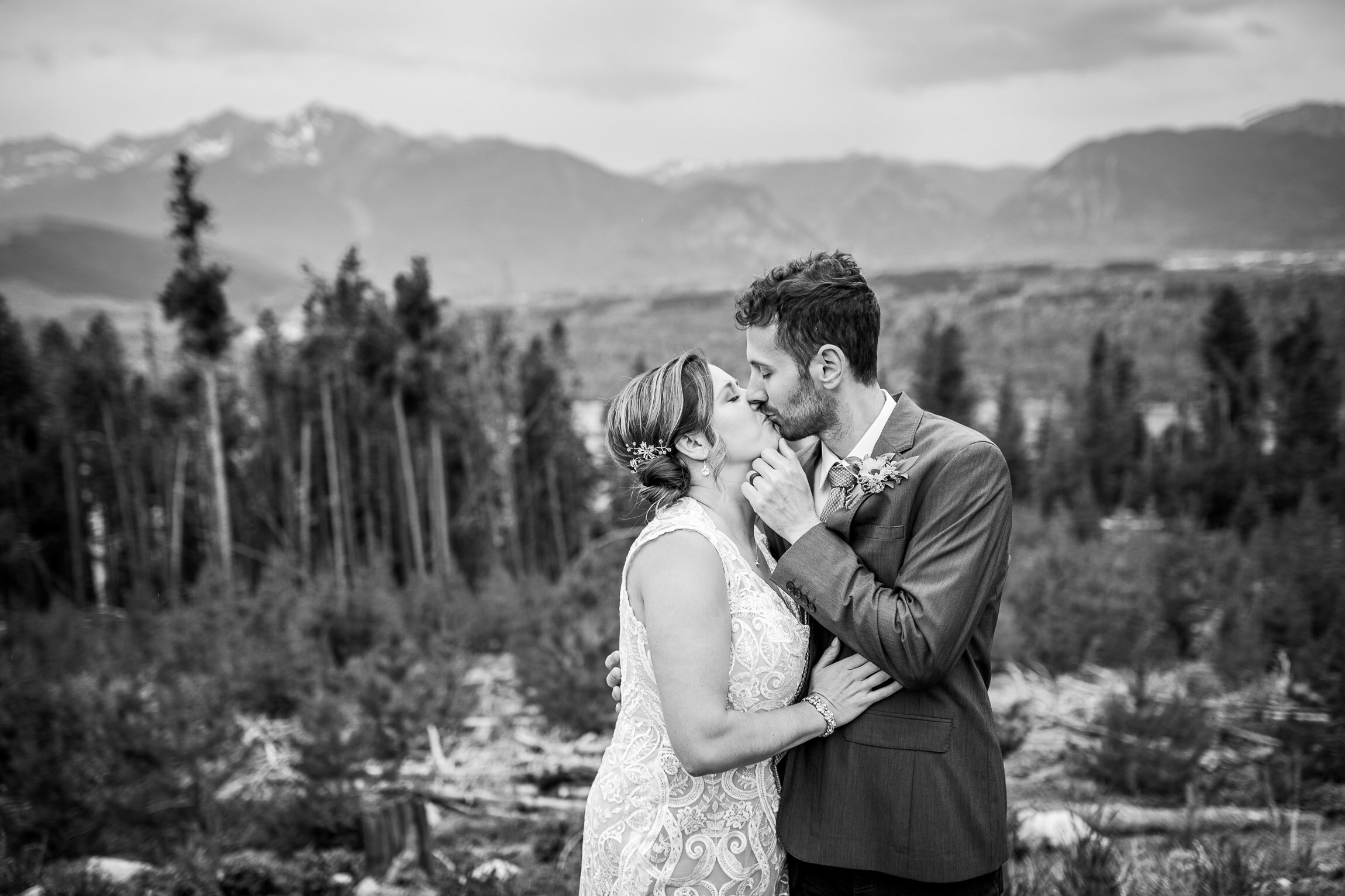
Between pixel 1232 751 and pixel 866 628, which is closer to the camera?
pixel 866 628

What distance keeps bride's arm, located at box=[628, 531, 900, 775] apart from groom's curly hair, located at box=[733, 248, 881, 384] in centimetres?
84

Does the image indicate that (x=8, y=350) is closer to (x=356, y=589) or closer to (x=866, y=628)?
(x=356, y=589)

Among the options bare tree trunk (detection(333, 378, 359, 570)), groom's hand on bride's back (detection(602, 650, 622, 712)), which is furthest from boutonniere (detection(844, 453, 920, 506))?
bare tree trunk (detection(333, 378, 359, 570))

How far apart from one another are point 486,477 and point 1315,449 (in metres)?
49.1

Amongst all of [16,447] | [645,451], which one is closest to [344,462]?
[16,447]

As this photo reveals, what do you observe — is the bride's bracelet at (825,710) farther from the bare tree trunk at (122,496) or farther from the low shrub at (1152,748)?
the bare tree trunk at (122,496)

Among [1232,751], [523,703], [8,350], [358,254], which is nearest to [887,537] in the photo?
[1232,751]

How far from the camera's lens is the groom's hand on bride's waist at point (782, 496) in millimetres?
2938

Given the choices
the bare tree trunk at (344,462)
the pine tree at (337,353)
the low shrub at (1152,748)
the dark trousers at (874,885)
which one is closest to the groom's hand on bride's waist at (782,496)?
the dark trousers at (874,885)

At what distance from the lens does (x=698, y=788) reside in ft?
10.8

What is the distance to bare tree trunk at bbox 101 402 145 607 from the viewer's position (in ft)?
141

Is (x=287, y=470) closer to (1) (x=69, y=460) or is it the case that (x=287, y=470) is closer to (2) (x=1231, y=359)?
(1) (x=69, y=460)

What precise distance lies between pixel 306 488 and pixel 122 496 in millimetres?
9274

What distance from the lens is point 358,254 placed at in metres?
34.4
